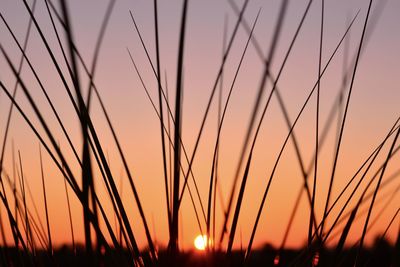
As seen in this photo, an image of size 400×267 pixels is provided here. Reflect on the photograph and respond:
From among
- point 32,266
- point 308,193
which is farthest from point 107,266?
point 308,193

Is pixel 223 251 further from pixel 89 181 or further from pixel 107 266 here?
pixel 89 181

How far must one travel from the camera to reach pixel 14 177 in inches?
39.7

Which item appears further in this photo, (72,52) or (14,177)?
(14,177)

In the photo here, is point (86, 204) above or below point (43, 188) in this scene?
below

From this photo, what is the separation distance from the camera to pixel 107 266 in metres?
0.77

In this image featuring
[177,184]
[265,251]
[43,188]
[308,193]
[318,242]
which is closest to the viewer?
[177,184]

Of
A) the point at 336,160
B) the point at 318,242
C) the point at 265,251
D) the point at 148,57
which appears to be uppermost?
the point at 148,57

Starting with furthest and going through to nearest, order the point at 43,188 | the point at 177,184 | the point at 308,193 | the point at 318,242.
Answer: the point at 43,188 → the point at 308,193 → the point at 318,242 → the point at 177,184

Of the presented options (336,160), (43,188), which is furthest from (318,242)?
(43,188)

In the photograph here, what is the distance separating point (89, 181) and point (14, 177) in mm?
612

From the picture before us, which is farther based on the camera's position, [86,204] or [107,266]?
[107,266]

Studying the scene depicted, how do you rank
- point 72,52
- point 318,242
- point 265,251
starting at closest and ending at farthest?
1. point 72,52
2. point 318,242
3. point 265,251

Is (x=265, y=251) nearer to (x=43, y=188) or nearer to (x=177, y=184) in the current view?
(x=43, y=188)

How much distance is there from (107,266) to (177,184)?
1.05ft
